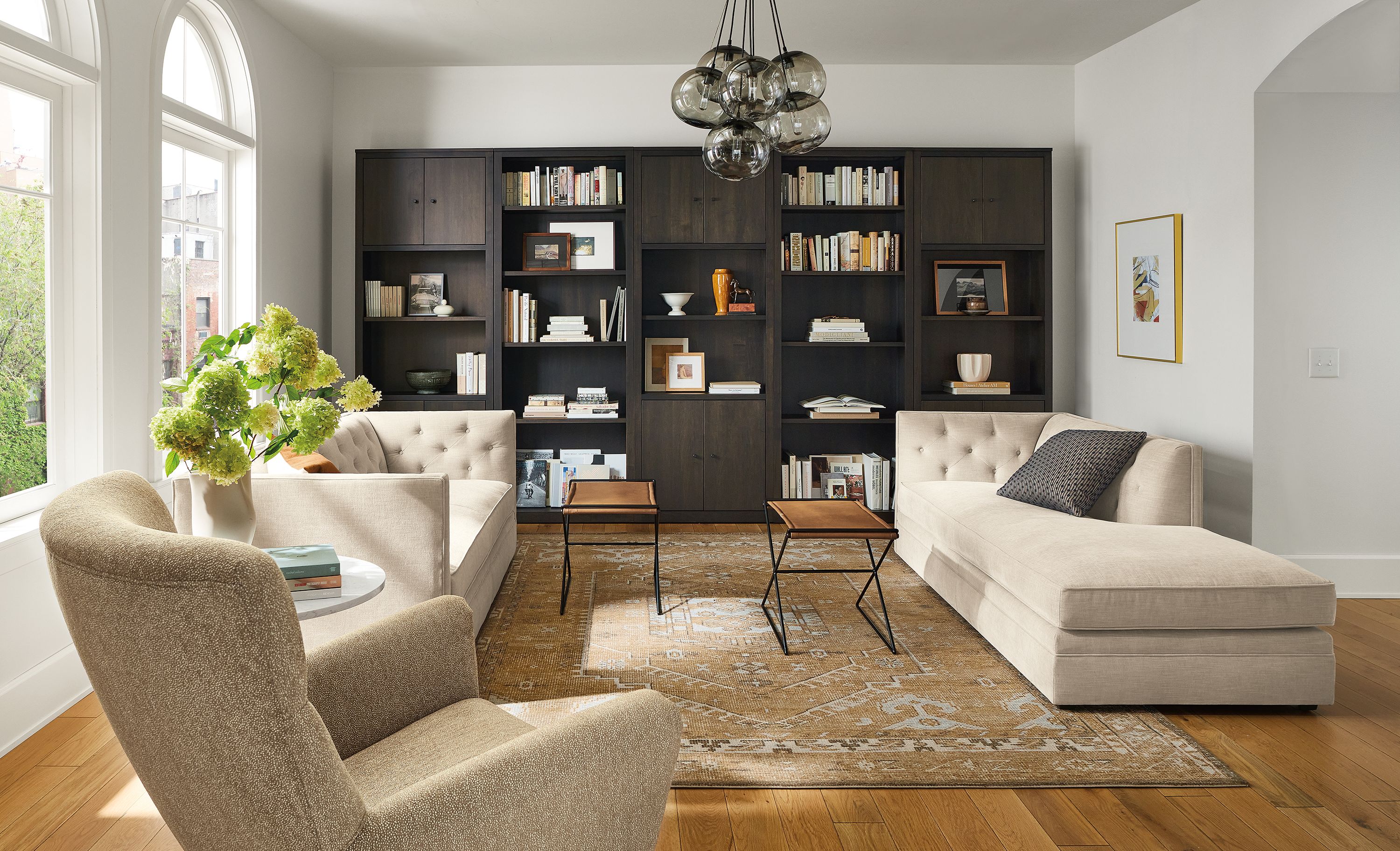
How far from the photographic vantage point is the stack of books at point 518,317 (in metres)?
5.48

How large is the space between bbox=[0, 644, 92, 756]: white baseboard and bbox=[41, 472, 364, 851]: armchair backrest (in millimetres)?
1728

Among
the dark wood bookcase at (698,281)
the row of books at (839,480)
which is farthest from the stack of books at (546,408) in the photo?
the row of books at (839,480)

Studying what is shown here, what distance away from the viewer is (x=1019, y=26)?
4957 millimetres

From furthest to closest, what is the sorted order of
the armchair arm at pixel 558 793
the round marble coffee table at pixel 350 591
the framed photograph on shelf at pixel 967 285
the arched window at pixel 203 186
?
the framed photograph on shelf at pixel 967 285, the arched window at pixel 203 186, the round marble coffee table at pixel 350 591, the armchair arm at pixel 558 793

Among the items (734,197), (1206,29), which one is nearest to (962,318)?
(734,197)

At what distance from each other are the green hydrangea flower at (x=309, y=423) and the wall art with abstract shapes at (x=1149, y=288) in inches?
158

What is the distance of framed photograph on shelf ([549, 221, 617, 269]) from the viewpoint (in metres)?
5.57

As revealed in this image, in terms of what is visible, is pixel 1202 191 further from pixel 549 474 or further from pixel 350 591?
pixel 350 591

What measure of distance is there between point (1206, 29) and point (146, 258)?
475cm

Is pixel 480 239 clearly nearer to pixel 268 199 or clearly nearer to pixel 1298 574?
pixel 268 199

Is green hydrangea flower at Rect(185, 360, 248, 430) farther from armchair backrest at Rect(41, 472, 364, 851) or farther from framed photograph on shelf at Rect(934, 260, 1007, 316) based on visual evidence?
framed photograph on shelf at Rect(934, 260, 1007, 316)

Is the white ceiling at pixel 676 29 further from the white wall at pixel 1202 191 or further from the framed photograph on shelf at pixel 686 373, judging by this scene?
the framed photograph on shelf at pixel 686 373

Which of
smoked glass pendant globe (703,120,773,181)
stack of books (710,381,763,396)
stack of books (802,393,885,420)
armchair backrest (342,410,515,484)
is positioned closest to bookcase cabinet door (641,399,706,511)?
stack of books (710,381,763,396)

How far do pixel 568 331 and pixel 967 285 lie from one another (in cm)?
247
